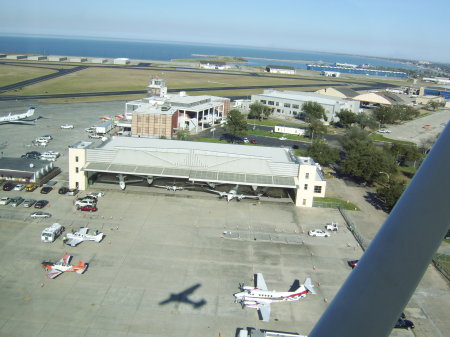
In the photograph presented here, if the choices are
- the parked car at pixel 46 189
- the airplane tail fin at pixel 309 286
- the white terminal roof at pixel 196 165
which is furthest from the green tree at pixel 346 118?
the airplane tail fin at pixel 309 286

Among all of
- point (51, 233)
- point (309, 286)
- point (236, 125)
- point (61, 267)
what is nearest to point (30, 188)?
point (51, 233)

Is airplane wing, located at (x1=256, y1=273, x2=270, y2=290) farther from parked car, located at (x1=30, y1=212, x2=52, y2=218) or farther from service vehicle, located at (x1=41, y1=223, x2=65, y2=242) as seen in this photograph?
parked car, located at (x1=30, y1=212, x2=52, y2=218)

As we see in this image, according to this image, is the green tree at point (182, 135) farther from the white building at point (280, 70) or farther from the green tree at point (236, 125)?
the white building at point (280, 70)

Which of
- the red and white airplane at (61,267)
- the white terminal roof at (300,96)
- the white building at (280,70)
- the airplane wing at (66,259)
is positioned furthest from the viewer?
the white building at (280,70)

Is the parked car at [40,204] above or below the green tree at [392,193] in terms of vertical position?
below

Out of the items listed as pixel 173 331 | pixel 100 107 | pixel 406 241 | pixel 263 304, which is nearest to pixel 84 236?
pixel 173 331
